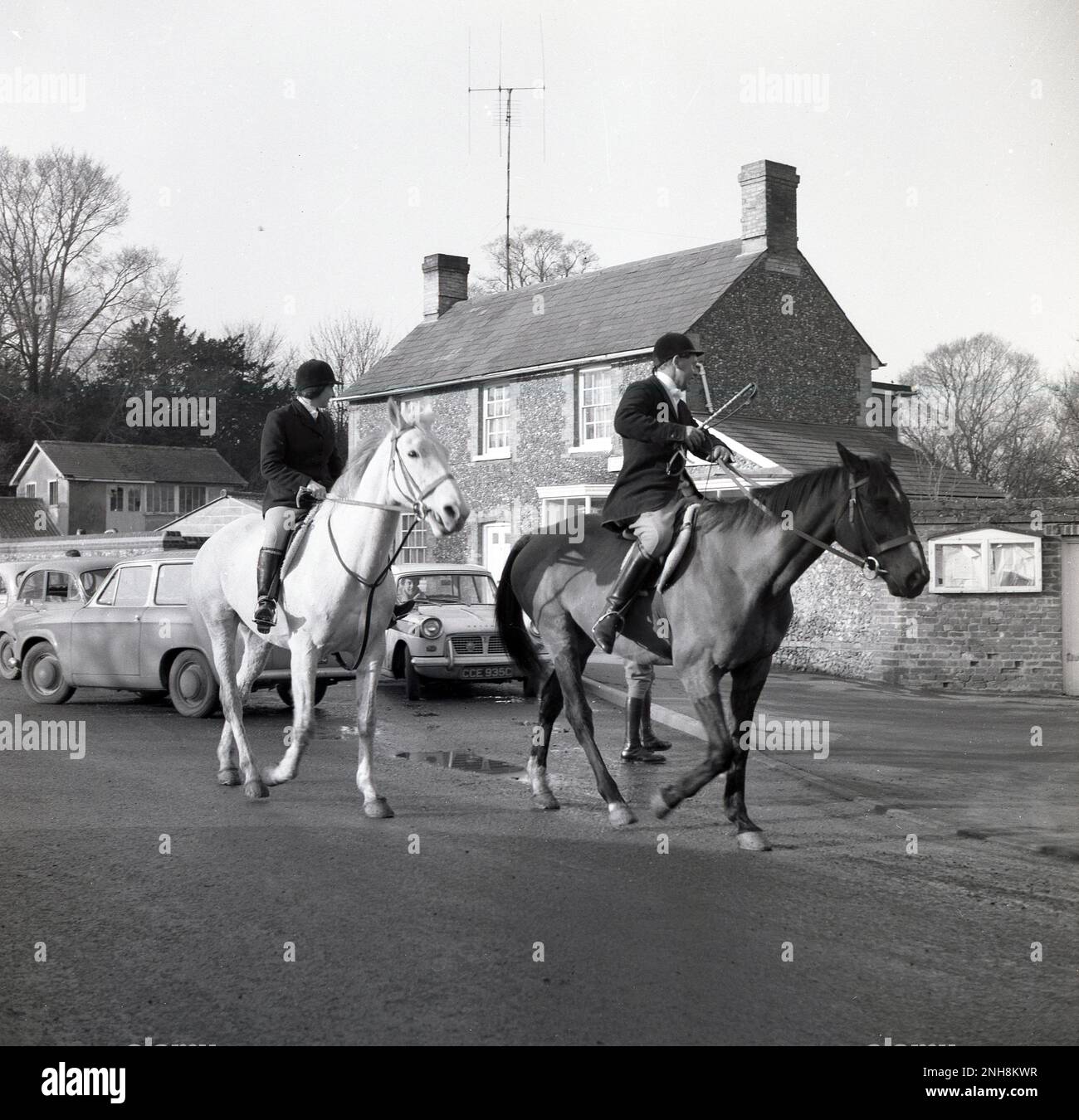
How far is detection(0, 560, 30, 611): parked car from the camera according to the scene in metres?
18.4

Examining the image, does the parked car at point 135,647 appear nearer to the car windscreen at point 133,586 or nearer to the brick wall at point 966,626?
the car windscreen at point 133,586

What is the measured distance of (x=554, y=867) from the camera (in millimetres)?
6750

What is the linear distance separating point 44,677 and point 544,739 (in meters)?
8.67

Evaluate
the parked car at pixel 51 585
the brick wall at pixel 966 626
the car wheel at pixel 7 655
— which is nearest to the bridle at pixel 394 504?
the parked car at pixel 51 585

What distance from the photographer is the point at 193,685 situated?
44.0ft

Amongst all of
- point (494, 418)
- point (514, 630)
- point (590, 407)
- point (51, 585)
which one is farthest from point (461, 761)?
point (494, 418)

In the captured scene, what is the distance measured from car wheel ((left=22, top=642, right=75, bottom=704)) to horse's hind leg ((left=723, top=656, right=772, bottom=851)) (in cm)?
984

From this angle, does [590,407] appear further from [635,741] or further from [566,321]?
[635,741]

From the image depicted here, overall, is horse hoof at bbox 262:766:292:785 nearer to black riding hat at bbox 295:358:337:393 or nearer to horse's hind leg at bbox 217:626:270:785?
horse's hind leg at bbox 217:626:270:785

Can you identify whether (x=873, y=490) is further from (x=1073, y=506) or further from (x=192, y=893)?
(x=1073, y=506)

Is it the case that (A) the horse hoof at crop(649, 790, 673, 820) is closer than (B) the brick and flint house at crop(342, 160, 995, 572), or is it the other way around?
(A) the horse hoof at crop(649, 790, 673, 820)

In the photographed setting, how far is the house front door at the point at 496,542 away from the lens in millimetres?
30016

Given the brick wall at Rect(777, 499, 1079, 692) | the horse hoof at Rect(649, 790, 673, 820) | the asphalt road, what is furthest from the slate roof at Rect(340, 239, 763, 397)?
the horse hoof at Rect(649, 790, 673, 820)
